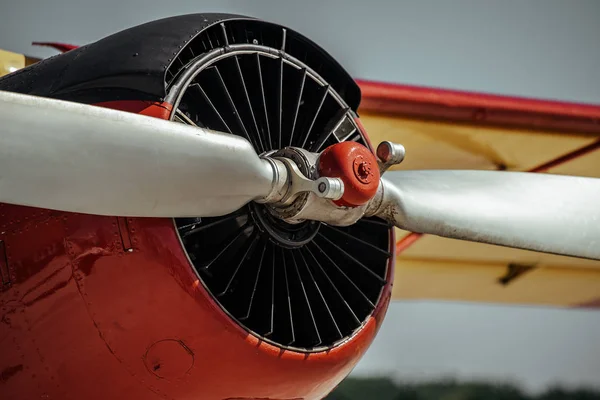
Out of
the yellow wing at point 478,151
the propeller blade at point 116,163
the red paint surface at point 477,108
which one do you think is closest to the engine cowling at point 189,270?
the propeller blade at point 116,163

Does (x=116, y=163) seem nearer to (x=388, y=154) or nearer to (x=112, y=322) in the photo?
(x=112, y=322)

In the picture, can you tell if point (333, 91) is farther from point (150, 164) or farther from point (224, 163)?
point (150, 164)

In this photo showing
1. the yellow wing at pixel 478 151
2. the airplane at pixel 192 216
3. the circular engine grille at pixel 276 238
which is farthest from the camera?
the yellow wing at pixel 478 151

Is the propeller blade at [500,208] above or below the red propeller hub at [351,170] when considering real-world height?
below

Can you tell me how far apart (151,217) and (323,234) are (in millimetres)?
1027

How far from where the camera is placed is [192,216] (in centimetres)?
277

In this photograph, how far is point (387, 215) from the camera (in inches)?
136

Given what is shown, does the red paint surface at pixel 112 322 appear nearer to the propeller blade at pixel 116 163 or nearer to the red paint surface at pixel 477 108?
the propeller blade at pixel 116 163

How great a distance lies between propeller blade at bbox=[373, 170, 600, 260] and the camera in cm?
348

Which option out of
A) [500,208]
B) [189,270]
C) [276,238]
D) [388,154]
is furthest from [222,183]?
[500,208]

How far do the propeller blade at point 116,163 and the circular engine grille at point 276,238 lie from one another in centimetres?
29

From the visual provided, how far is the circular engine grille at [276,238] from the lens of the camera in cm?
314

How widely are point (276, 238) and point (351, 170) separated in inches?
18.8

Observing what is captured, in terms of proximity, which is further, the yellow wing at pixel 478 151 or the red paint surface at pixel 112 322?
the yellow wing at pixel 478 151
